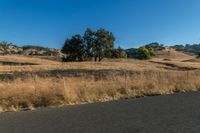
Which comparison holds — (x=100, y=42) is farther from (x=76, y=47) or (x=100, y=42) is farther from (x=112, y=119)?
(x=112, y=119)

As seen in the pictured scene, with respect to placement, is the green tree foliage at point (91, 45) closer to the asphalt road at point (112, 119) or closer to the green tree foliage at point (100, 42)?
the green tree foliage at point (100, 42)

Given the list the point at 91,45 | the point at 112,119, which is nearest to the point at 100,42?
the point at 91,45

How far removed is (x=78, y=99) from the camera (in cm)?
1281

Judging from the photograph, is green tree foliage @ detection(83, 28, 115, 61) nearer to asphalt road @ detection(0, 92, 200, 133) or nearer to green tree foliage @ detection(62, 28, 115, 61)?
green tree foliage @ detection(62, 28, 115, 61)

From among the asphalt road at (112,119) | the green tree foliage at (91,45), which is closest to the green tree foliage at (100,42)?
the green tree foliage at (91,45)

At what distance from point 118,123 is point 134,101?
3.93 metres

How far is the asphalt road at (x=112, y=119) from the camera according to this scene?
7891 millimetres

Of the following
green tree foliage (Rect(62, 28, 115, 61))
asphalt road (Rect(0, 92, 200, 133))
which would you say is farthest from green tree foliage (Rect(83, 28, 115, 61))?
asphalt road (Rect(0, 92, 200, 133))

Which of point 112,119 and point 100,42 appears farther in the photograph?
point 100,42

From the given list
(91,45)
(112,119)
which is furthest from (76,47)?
(112,119)

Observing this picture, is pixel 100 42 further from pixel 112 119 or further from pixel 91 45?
pixel 112 119

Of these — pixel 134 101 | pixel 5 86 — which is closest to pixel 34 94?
pixel 5 86

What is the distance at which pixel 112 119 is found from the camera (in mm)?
9023

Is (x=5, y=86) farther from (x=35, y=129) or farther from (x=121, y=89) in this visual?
(x=35, y=129)
